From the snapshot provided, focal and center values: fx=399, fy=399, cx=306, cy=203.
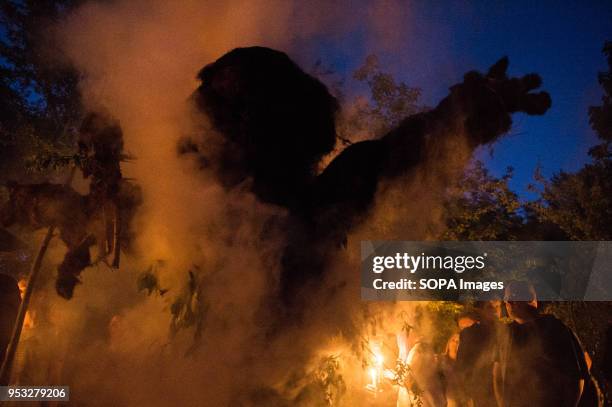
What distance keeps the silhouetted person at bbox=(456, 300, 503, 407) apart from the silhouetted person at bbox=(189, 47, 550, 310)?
409 cm

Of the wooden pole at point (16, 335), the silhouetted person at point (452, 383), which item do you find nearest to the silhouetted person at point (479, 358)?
the silhouetted person at point (452, 383)

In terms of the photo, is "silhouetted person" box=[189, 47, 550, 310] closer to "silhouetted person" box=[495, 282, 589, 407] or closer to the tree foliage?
"silhouetted person" box=[495, 282, 589, 407]

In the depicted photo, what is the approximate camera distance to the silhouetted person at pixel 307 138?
7.44ft

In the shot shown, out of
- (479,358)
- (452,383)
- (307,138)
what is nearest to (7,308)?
(307,138)

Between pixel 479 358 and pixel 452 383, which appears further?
pixel 452 383

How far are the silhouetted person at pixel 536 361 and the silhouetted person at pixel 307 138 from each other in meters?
3.08

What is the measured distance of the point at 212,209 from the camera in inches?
106

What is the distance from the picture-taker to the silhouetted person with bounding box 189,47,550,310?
2.27m

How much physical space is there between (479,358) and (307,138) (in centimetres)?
454

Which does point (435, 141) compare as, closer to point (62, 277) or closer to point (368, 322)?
point (368, 322)

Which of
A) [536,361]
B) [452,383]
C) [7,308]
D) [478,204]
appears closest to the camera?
[536,361]

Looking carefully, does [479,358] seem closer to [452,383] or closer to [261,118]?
[452,383]

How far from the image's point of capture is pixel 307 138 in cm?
284

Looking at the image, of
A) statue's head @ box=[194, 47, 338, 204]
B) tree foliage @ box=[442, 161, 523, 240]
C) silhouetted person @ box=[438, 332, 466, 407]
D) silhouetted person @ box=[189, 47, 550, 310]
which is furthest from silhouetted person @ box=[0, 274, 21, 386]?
tree foliage @ box=[442, 161, 523, 240]
